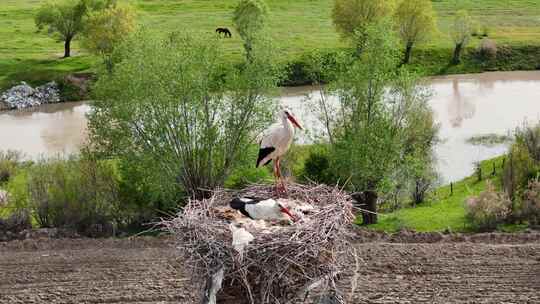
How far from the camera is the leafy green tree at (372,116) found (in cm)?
3006

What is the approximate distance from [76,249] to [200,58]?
26.7ft

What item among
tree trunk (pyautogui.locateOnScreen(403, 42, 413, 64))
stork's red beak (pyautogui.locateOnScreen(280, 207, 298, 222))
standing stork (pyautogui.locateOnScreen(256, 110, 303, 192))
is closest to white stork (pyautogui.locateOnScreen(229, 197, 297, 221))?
stork's red beak (pyautogui.locateOnScreen(280, 207, 298, 222))

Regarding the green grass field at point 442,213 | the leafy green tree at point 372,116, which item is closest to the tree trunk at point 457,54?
the green grass field at point 442,213

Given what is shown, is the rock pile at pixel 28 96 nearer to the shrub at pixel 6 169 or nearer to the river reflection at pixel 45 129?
the river reflection at pixel 45 129

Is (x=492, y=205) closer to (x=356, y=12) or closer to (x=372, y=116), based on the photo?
(x=372, y=116)

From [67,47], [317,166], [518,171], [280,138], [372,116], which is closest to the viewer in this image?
[280,138]

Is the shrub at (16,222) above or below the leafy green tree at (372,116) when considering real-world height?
below

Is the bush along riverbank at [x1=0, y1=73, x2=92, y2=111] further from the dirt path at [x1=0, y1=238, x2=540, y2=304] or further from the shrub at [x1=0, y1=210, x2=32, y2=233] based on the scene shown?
the dirt path at [x1=0, y1=238, x2=540, y2=304]

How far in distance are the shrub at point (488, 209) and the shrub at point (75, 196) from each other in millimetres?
13079

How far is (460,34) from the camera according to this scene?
6234cm

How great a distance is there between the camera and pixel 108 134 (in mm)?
32000

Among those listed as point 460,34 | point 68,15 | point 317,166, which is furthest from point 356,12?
point 317,166

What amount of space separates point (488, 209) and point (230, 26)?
Answer: 1798 inches

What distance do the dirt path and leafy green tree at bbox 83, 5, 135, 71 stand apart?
30.4 m
